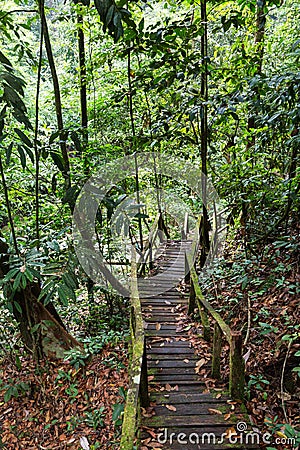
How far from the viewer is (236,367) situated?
3.36m

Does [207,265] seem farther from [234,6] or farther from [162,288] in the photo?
[234,6]

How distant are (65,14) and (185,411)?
5.07 m

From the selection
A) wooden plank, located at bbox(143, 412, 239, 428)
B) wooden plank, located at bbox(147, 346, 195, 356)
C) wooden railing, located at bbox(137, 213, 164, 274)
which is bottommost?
wooden plank, located at bbox(143, 412, 239, 428)

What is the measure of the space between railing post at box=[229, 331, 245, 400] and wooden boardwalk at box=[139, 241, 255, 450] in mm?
124

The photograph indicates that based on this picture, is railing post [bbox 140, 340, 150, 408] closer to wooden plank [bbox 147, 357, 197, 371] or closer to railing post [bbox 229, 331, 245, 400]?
wooden plank [bbox 147, 357, 197, 371]

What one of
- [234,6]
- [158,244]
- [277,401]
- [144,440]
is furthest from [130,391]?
[158,244]

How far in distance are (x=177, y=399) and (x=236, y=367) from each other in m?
0.69

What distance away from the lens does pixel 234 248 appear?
697 centimetres

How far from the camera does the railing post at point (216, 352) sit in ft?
12.1

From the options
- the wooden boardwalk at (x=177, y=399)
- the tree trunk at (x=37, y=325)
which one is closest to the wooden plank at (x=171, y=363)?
the wooden boardwalk at (x=177, y=399)

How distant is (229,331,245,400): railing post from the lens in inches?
128

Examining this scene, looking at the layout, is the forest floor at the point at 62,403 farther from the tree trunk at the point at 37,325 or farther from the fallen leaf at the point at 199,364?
the fallen leaf at the point at 199,364

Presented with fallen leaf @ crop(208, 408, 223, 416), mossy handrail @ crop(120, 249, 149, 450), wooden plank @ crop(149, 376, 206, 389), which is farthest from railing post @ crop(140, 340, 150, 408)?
fallen leaf @ crop(208, 408, 223, 416)

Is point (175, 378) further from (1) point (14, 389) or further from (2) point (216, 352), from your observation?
(1) point (14, 389)
